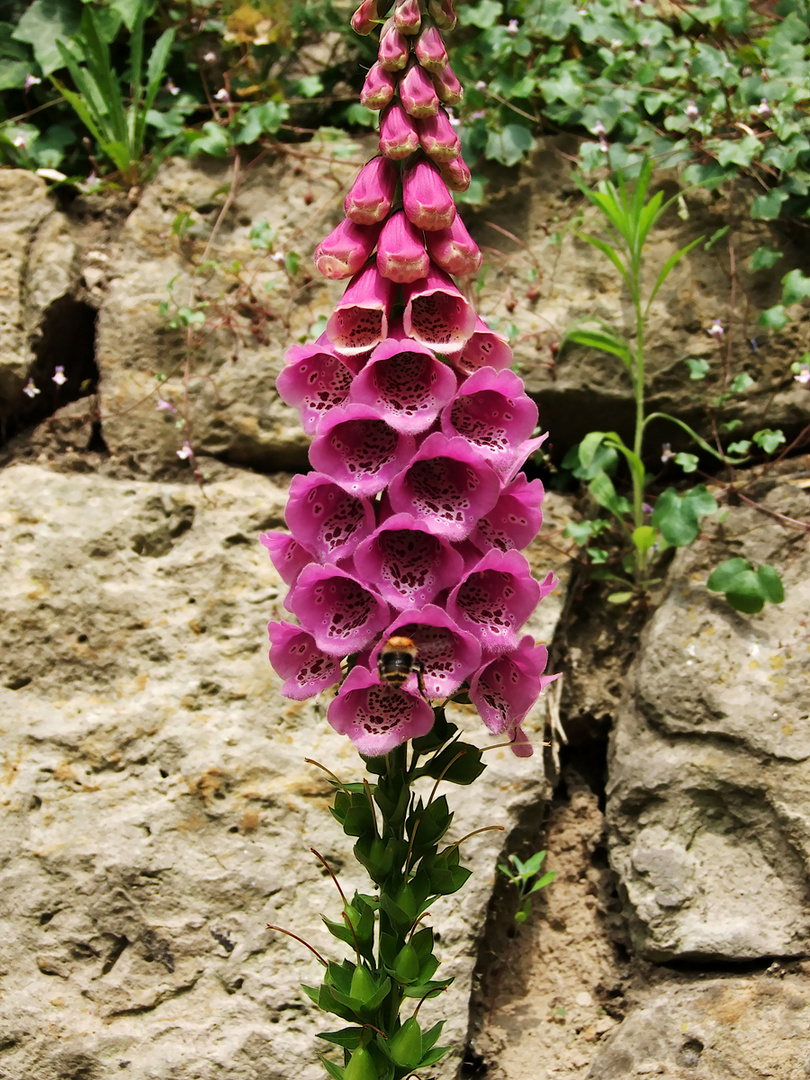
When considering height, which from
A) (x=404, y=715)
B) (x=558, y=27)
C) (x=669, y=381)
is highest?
(x=558, y=27)

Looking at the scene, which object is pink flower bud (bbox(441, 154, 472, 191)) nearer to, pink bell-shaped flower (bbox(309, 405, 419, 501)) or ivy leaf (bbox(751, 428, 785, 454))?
pink bell-shaped flower (bbox(309, 405, 419, 501))

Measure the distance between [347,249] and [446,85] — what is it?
1.06 feet

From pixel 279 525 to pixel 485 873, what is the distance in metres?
1.20

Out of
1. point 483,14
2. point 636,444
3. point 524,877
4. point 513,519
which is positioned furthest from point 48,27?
point 524,877

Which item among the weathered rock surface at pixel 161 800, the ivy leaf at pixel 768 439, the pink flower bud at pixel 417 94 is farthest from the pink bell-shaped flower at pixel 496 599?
the ivy leaf at pixel 768 439

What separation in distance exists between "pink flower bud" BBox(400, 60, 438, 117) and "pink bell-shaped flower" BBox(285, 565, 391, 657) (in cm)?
78

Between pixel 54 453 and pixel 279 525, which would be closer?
pixel 279 525

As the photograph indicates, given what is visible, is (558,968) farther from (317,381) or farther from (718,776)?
(317,381)

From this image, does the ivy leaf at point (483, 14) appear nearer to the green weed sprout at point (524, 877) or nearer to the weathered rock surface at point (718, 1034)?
the green weed sprout at point (524, 877)

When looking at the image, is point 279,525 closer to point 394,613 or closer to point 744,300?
point 394,613

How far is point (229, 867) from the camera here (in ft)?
7.70

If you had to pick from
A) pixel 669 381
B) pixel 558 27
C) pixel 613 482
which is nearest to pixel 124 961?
pixel 613 482

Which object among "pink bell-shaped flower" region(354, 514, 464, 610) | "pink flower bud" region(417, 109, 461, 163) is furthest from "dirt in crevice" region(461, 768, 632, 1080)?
"pink flower bud" region(417, 109, 461, 163)

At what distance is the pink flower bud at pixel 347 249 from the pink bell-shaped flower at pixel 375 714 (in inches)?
26.9
